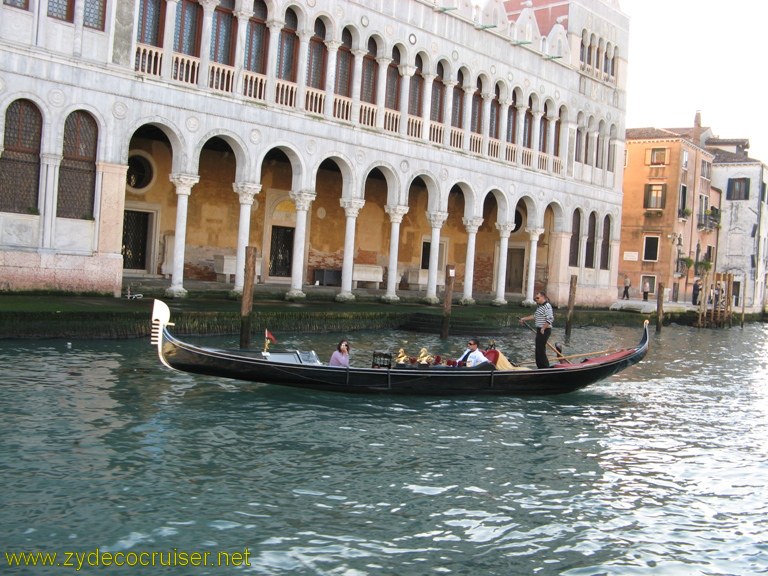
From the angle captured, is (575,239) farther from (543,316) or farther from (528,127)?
(543,316)

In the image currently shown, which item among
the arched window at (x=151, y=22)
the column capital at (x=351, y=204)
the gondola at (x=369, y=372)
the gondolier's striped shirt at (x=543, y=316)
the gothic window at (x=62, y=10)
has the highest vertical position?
the arched window at (x=151, y=22)

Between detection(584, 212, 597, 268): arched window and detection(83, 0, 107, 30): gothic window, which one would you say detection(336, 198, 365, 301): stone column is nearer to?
detection(83, 0, 107, 30): gothic window

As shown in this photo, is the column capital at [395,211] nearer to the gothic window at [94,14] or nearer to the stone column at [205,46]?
the stone column at [205,46]

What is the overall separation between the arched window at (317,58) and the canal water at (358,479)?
987 cm

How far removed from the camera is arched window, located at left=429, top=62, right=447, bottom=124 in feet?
74.3

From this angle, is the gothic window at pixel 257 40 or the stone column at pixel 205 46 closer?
the stone column at pixel 205 46

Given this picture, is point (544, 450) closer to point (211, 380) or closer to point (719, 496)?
point (719, 496)

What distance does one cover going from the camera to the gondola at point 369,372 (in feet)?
31.2

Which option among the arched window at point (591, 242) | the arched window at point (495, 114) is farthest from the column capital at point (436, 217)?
the arched window at point (591, 242)

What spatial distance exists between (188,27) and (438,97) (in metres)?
7.61

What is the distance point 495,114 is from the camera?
24.7m

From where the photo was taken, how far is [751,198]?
43.2 metres

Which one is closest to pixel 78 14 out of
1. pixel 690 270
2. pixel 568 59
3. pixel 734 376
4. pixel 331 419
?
pixel 331 419

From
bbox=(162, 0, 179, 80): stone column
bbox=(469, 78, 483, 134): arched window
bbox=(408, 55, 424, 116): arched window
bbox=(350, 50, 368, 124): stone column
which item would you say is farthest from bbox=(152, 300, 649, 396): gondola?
bbox=(469, 78, 483, 134): arched window
